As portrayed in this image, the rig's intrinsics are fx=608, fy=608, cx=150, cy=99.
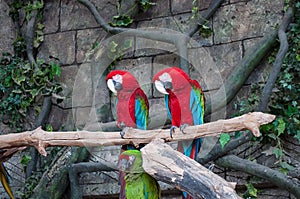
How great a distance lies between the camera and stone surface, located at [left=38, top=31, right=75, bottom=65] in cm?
430

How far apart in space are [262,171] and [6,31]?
87.5 inches

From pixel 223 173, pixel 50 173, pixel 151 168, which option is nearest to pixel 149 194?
pixel 151 168

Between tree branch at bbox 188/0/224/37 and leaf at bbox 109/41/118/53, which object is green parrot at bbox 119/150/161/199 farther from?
leaf at bbox 109/41/118/53

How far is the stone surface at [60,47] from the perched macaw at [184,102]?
173 cm

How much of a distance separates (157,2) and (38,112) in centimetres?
114

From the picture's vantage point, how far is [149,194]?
101 inches

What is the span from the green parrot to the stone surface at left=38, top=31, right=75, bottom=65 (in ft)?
6.17

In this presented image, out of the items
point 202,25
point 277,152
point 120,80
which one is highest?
point 202,25

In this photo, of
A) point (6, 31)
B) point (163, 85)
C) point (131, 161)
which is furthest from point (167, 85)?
point (6, 31)

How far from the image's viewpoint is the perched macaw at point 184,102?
259 cm

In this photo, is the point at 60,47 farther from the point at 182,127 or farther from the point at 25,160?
the point at 182,127

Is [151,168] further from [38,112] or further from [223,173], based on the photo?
[38,112]

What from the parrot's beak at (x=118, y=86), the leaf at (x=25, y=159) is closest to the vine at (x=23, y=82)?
the leaf at (x=25, y=159)

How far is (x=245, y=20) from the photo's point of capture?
378cm
